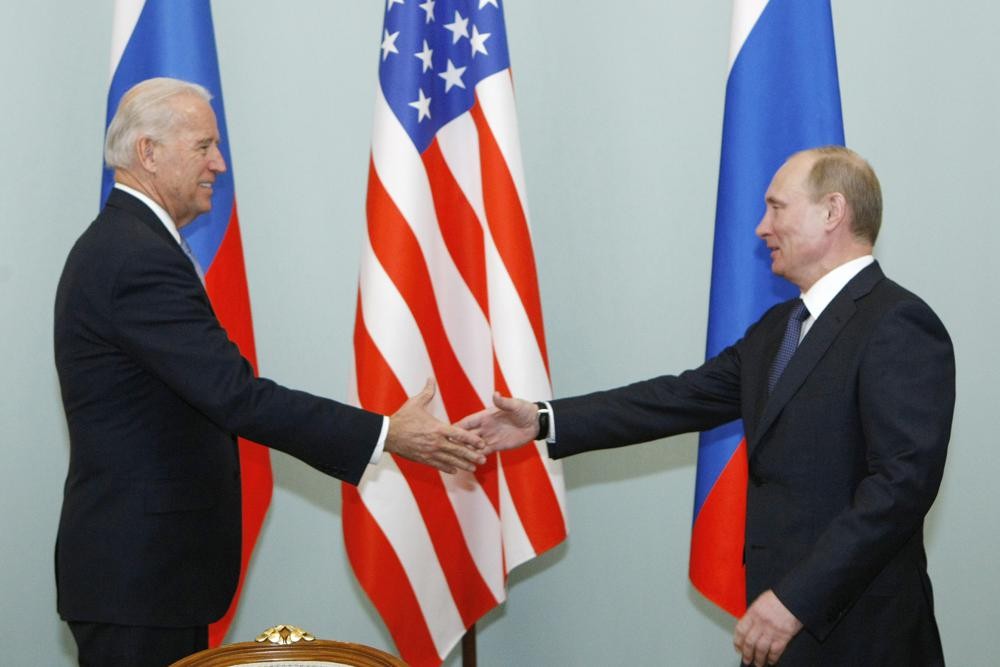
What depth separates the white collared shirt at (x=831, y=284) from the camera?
2357mm

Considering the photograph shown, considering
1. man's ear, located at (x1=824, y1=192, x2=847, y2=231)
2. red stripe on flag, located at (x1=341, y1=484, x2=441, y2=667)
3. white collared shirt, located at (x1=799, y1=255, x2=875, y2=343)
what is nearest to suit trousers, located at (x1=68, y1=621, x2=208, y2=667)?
red stripe on flag, located at (x1=341, y1=484, x2=441, y2=667)

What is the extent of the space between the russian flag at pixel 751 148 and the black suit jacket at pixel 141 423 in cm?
131

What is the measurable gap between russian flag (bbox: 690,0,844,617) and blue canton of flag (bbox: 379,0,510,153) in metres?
0.66

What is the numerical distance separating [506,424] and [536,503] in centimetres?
35

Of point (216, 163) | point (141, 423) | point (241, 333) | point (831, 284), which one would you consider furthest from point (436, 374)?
point (831, 284)

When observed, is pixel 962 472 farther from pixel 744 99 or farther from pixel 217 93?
pixel 217 93

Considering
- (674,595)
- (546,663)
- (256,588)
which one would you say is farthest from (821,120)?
(256,588)

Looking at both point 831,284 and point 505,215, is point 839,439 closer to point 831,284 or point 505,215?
point 831,284

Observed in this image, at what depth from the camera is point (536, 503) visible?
10.6ft

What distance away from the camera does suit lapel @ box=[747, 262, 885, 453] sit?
2271mm

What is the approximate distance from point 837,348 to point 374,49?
6.61 feet

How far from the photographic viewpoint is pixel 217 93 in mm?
3172

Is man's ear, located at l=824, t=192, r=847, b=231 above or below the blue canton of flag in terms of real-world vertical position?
below

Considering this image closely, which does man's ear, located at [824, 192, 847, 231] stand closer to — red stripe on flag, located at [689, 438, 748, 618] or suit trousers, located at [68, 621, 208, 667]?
red stripe on flag, located at [689, 438, 748, 618]
